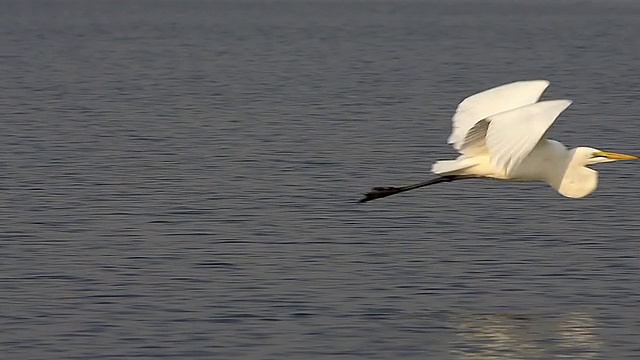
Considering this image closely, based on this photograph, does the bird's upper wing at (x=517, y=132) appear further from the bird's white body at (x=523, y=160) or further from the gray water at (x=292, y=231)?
the gray water at (x=292, y=231)

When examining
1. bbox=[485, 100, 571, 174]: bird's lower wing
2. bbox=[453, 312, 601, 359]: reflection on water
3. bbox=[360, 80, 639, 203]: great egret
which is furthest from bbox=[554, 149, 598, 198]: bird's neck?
bbox=[485, 100, 571, 174]: bird's lower wing

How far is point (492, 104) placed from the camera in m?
11.9

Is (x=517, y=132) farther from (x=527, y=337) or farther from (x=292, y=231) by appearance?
(x=292, y=231)

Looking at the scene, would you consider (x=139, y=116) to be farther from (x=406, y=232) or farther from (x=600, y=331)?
(x=600, y=331)

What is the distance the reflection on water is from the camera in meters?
10.1

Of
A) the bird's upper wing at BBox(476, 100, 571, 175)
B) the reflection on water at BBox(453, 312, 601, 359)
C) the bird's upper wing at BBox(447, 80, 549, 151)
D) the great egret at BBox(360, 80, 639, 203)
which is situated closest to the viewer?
the bird's upper wing at BBox(476, 100, 571, 175)

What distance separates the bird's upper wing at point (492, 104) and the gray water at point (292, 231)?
3.58 feet

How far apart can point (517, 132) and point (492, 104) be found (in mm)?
1915

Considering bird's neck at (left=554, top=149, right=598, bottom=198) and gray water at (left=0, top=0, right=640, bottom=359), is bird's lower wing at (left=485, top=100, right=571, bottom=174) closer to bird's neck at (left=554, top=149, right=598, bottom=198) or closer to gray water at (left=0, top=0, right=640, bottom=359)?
gray water at (left=0, top=0, right=640, bottom=359)

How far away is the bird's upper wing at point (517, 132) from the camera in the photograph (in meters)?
9.97

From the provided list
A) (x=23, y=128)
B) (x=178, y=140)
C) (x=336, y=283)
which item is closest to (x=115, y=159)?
(x=178, y=140)

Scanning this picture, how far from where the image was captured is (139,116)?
937 inches

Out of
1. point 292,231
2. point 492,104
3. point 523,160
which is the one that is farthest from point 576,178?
point 292,231

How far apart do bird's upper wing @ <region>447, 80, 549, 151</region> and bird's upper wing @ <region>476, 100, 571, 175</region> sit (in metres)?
1.46
